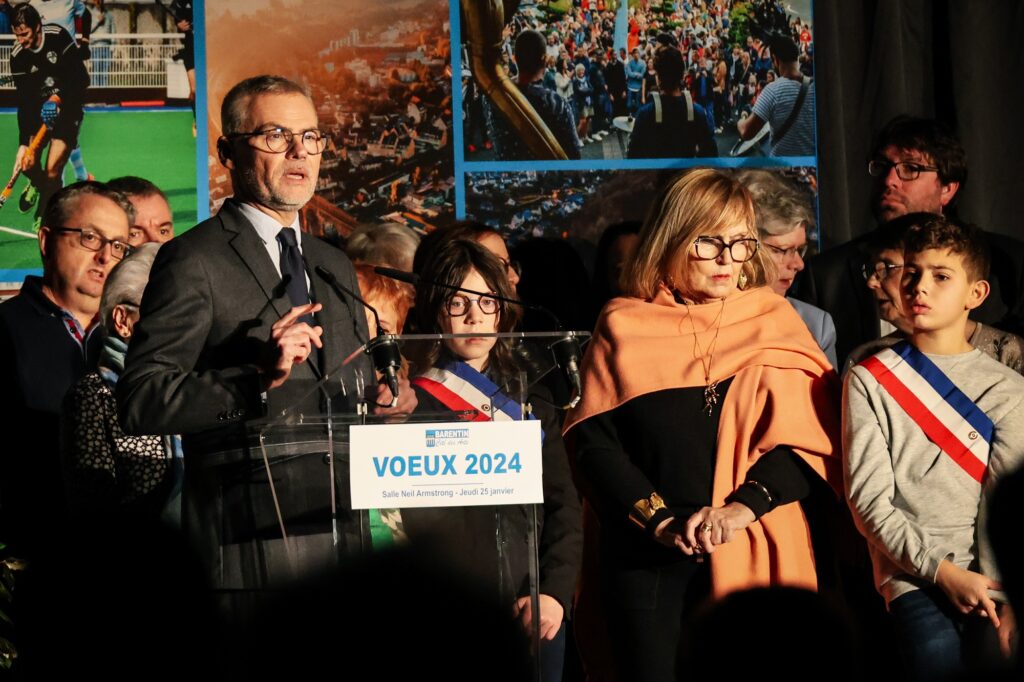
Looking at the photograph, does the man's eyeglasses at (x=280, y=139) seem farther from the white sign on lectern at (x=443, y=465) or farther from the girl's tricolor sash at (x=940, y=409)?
the girl's tricolor sash at (x=940, y=409)

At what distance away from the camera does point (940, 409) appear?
3074 millimetres

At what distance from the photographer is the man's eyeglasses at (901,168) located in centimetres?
425

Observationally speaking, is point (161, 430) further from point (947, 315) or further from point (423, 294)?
point (947, 315)

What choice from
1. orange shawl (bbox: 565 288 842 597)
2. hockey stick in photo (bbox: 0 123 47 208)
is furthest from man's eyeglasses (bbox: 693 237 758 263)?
hockey stick in photo (bbox: 0 123 47 208)

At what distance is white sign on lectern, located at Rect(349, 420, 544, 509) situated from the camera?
219 centimetres

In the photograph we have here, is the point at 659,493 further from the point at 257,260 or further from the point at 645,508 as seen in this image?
the point at 257,260

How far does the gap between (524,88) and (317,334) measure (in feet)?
9.48

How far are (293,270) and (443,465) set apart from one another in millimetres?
866

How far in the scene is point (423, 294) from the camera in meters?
3.14

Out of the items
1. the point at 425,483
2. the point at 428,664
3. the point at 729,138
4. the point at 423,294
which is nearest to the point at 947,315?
the point at 423,294

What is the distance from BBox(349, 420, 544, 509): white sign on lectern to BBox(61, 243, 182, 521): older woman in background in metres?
1.39

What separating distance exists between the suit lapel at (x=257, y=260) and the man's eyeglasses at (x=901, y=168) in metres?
2.41

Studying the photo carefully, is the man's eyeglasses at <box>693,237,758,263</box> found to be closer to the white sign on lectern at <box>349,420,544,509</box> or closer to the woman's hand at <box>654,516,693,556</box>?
the woman's hand at <box>654,516,693,556</box>

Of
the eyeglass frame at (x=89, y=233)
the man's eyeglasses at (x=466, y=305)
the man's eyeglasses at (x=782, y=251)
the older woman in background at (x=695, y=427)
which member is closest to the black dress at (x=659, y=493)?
the older woman in background at (x=695, y=427)
